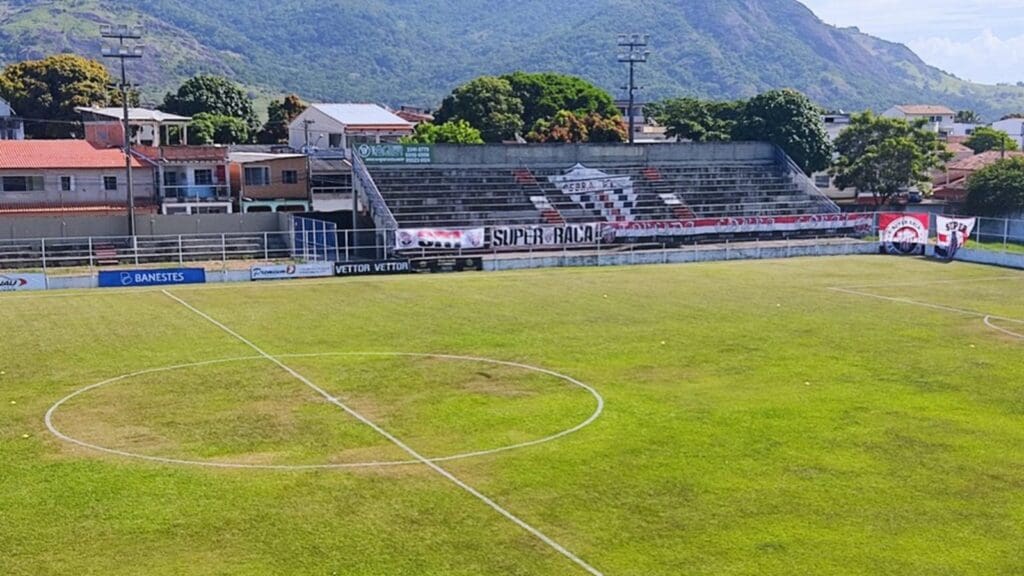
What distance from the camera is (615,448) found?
664 inches

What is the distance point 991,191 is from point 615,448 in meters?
58.7

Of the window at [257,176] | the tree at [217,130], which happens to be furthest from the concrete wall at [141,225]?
the tree at [217,130]

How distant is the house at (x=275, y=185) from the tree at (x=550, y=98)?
37981 mm

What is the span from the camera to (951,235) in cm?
4856

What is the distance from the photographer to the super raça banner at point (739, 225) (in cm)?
5353

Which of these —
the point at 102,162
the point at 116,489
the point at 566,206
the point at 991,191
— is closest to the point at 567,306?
the point at 116,489

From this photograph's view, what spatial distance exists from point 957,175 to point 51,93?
79.8 metres

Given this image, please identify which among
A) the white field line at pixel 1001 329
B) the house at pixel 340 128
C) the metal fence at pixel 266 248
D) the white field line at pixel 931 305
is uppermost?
the house at pixel 340 128

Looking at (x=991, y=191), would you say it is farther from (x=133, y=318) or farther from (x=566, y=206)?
(x=133, y=318)

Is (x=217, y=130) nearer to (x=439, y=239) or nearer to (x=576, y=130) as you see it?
(x=576, y=130)

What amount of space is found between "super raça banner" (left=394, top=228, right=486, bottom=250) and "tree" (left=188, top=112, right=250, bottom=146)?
4781cm

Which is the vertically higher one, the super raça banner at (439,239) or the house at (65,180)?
the house at (65,180)

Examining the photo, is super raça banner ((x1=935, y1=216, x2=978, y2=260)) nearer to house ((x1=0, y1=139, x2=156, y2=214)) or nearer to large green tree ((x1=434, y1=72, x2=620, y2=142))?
large green tree ((x1=434, y1=72, x2=620, y2=142))

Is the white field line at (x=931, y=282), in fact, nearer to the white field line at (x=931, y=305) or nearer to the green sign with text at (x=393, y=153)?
the white field line at (x=931, y=305)
